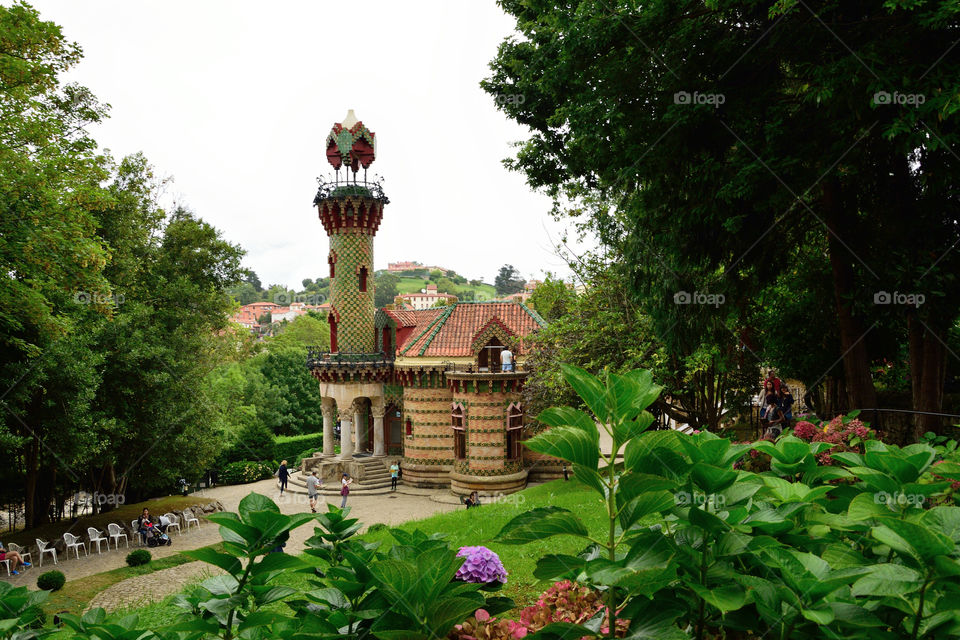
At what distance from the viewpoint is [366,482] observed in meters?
26.5

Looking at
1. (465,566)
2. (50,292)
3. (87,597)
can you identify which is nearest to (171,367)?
(50,292)

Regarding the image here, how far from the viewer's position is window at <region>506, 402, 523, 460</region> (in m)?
24.8

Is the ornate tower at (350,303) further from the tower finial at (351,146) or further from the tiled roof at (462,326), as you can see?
the tiled roof at (462,326)

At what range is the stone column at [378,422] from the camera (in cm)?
2819

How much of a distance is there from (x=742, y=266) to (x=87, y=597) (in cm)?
1624

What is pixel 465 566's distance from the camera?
2090mm

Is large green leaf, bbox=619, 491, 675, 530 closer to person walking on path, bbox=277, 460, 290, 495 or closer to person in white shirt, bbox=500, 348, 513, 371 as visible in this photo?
person in white shirt, bbox=500, 348, 513, 371

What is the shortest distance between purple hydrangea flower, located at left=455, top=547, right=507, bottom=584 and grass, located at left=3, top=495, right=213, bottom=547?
22.5 m

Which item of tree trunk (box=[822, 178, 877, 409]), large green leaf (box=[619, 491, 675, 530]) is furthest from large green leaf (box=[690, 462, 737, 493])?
tree trunk (box=[822, 178, 877, 409])

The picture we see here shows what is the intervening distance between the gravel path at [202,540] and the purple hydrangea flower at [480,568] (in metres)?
6.97

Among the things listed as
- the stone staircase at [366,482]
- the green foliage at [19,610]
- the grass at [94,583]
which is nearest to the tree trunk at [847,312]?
the green foliage at [19,610]

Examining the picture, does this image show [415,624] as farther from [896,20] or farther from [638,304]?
[638,304]

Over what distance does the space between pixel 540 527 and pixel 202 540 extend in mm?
21612

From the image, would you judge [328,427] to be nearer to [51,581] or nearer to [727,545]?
[51,581]
